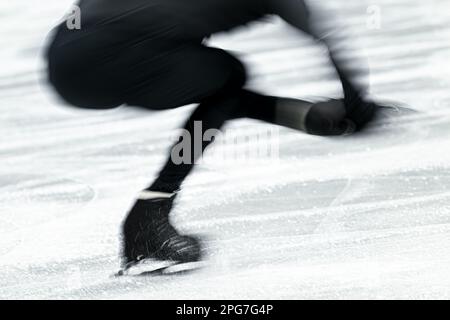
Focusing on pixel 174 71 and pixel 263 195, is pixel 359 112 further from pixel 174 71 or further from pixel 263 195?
pixel 263 195

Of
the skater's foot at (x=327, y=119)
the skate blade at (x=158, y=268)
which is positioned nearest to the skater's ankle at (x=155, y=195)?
the skate blade at (x=158, y=268)

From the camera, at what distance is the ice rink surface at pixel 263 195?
1.84 m

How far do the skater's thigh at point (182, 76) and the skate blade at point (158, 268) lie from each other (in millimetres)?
325

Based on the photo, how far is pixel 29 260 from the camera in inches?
78.7

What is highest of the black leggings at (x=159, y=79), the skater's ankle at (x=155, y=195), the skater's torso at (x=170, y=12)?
the skater's torso at (x=170, y=12)

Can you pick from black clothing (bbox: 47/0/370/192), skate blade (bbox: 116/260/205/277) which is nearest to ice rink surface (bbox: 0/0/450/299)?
skate blade (bbox: 116/260/205/277)

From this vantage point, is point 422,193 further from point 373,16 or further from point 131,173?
point 373,16

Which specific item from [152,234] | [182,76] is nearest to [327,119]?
[182,76]

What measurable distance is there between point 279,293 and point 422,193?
586 mm

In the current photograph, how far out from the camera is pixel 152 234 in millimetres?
1912

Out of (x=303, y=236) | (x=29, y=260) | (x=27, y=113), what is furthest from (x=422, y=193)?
(x=27, y=113)

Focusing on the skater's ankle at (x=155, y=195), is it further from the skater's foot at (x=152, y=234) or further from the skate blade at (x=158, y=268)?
the skate blade at (x=158, y=268)

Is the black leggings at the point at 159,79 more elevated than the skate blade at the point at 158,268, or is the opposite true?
the black leggings at the point at 159,79

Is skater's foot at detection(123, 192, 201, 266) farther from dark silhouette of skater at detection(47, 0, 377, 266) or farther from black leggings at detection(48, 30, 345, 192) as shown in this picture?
black leggings at detection(48, 30, 345, 192)
